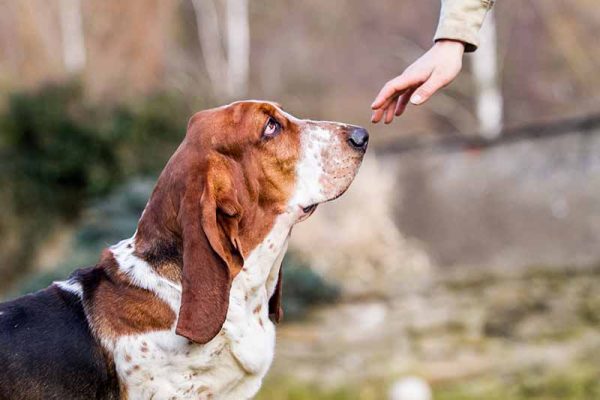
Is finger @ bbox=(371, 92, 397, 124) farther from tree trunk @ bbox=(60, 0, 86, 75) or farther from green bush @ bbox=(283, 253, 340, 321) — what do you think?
tree trunk @ bbox=(60, 0, 86, 75)

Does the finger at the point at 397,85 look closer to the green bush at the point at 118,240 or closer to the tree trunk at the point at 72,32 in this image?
the green bush at the point at 118,240

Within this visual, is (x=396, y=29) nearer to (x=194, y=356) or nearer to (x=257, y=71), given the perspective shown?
(x=257, y=71)

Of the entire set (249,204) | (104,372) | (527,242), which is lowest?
(527,242)

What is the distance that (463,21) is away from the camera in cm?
372

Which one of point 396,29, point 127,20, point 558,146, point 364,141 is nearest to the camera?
point 364,141

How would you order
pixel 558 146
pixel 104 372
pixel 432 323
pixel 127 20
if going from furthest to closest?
pixel 127 20 → pixel 558 146 → pixel 432 323 → pixel 104 372

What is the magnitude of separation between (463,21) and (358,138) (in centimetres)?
70

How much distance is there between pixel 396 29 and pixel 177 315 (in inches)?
943

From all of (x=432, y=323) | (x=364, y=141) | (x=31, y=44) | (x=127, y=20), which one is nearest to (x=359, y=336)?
(x=432, y=323)

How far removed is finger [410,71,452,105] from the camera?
11.8ft

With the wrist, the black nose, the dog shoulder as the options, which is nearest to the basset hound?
the dog shoulder

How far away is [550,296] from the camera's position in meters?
9.31

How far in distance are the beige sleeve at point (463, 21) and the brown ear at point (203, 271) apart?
1072mm

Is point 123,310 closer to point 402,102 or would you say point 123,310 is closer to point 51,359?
point 51,359
